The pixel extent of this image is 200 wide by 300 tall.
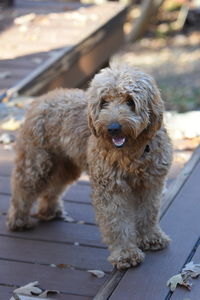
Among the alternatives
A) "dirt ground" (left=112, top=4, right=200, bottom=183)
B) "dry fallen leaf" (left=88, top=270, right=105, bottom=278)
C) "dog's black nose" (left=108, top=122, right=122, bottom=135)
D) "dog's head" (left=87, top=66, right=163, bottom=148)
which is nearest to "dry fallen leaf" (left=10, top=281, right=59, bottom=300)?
"dry fallen leaf" (left=88, top=270, right=105, bottom=278)

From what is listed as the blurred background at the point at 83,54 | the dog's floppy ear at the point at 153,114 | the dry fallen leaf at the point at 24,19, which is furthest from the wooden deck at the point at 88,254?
the dry fallen leaf at the point at 24,19

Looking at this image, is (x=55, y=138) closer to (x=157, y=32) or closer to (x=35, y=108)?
(x=35, y=108)

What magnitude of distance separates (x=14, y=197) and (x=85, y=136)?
2.85 ft

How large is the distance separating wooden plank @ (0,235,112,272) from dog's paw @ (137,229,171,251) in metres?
0.32

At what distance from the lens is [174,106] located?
10.8m

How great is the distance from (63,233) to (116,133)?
4.84 ft

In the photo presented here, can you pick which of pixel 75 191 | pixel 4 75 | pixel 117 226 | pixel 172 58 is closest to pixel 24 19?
pixel 4 75

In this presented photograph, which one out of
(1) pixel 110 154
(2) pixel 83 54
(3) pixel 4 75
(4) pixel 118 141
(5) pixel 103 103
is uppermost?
(5) pixel 103 103

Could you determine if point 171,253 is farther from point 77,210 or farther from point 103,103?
point 77,210

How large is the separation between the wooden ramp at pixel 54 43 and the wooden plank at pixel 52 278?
3.30 m

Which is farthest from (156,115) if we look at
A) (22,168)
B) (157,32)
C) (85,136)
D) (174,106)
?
(157,32)

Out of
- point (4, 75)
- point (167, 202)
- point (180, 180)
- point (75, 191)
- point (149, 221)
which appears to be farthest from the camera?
point (4, 75)

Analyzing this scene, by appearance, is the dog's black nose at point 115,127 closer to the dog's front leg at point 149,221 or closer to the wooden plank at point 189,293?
the dog's front leg at point 149,221

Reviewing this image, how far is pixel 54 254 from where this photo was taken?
4.71 metres
